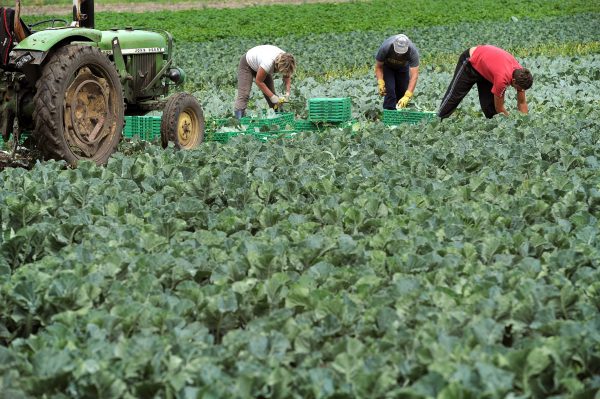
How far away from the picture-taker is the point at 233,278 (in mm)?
4855

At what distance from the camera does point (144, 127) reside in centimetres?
1034

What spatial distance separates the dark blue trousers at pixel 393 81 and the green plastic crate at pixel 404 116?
66cm

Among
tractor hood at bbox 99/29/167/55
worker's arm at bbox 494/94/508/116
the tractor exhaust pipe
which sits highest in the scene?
the tractor exhaust pipe

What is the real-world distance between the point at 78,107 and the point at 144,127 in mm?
1674

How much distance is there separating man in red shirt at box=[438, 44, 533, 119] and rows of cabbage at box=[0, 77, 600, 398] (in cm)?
262

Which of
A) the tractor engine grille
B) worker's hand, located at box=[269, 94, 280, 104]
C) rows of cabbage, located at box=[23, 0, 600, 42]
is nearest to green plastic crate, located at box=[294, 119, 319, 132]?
worker's hand, located at box=[269, 94, 280, 104]

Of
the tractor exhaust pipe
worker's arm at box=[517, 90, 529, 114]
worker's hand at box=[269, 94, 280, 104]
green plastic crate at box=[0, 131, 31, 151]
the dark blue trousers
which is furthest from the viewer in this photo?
the dark blue trousers

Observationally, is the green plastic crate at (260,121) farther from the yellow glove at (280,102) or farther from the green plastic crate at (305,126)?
the green plastic crate at (305,126)

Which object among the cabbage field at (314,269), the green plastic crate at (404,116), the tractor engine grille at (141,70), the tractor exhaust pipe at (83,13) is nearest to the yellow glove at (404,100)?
the green plastic crate at (404,116)

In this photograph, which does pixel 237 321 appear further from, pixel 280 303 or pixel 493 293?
pixel 493 293

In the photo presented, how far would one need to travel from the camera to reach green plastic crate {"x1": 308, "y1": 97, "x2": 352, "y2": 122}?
1195cm

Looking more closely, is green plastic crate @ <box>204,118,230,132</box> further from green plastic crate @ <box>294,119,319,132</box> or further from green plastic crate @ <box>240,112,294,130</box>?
green plastic crate @ <box>294,119,319,132</box>

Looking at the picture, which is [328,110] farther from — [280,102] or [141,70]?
[141,70]

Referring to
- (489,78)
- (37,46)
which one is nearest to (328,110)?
(489,78)
